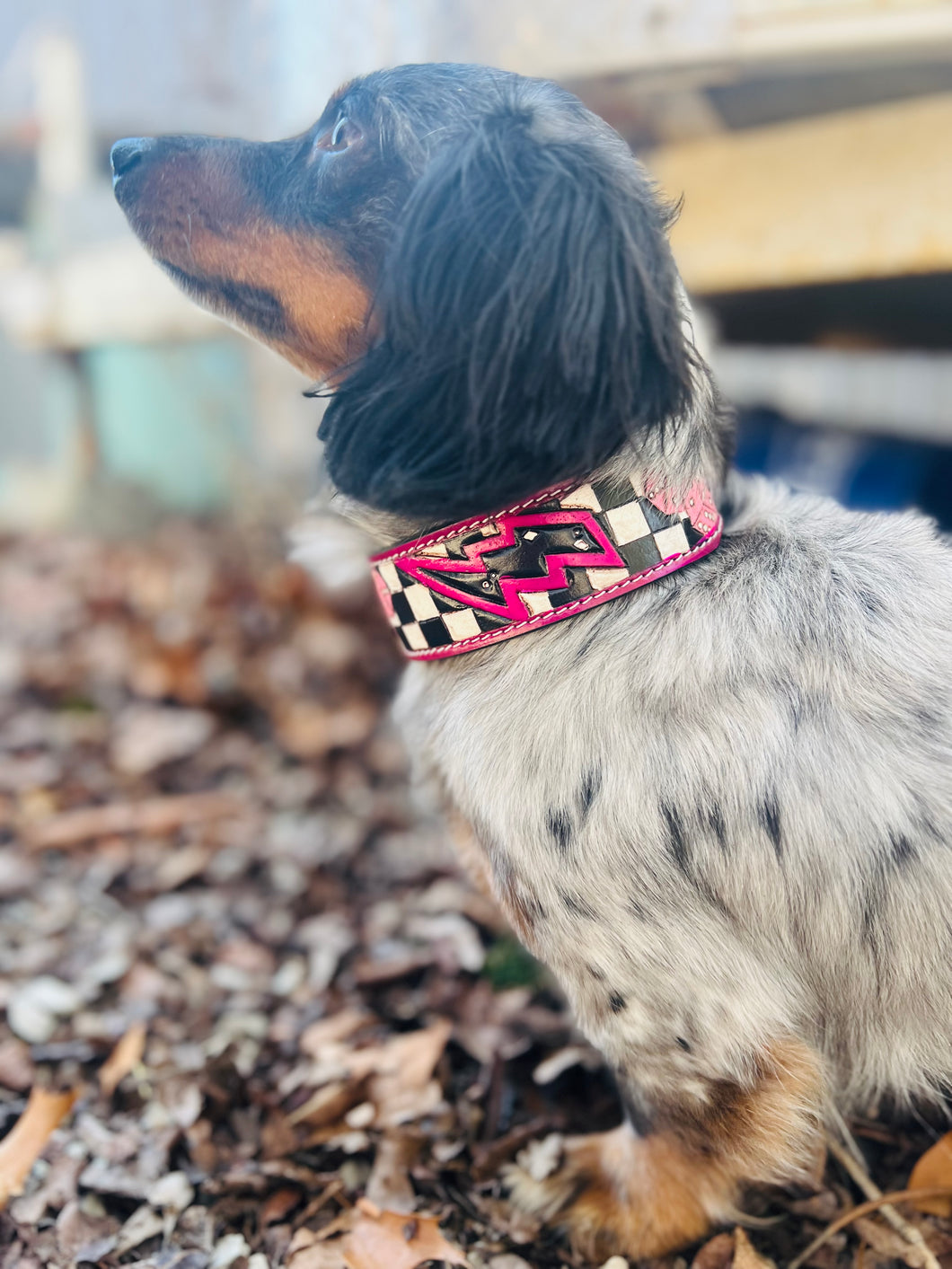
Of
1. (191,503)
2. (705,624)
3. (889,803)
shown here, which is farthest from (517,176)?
(191,503)

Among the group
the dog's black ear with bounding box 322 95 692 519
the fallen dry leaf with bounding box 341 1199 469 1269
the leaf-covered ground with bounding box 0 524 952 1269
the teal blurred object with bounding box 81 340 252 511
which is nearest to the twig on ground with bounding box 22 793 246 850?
the leaf-covered ground with bounding box 0 524 952 1269

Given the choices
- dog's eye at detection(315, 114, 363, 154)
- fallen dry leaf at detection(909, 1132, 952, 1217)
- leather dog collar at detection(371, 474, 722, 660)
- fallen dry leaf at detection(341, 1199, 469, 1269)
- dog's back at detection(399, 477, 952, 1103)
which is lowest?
fallen dry leaf at detection(909, 1132, 952, 1217)

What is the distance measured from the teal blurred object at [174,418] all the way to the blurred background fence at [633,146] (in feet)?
0.05

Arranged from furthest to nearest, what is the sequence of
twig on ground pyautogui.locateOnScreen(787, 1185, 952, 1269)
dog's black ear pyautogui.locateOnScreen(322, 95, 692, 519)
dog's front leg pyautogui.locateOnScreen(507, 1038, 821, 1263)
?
twig on ground pyautogui.locateOnScreen(787, 1185, 952, 1269) → dog's front leg pyautogui.locateOnScreen(507, 1038, 821, 1263) → dog's black ear pyautogui.locateOnScreen(322, 95, 692, 519)

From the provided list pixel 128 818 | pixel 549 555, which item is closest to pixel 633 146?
pixel 549 555

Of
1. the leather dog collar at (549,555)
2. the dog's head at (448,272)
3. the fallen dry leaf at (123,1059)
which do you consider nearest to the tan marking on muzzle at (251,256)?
the dog's head at (448,272)

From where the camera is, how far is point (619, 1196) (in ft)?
5.14

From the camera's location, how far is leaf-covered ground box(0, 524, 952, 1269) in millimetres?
1563

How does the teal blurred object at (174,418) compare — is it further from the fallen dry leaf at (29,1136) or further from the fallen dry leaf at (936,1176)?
the fallen dry leaf at (936,1176)

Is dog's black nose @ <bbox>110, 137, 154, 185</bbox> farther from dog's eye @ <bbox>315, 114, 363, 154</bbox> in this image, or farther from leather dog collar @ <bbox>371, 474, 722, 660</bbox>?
leather dog collar @ <bbox>371, 474, 722, 660</bbox>

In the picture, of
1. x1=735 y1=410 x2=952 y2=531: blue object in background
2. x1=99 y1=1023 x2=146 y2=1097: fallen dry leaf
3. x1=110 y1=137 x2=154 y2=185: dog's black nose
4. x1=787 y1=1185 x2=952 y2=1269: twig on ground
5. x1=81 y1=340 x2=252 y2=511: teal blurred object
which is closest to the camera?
x1=787 y1=1185 x2=952 y2=1269: twig on ground

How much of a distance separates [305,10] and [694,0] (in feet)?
3.64

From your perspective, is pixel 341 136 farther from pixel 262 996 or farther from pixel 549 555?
pixel 262 996

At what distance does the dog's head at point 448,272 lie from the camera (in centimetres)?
128
